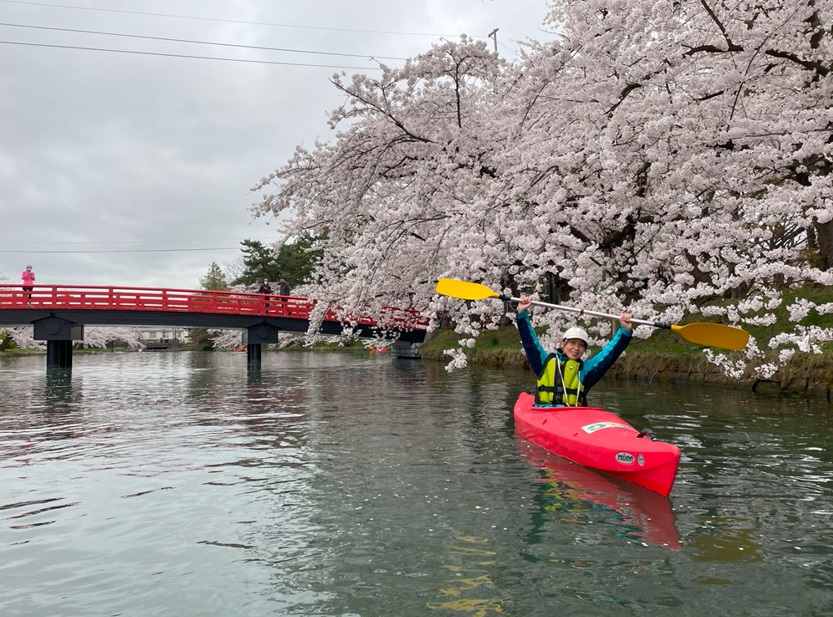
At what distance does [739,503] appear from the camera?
6.16m

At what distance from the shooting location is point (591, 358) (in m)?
8.80

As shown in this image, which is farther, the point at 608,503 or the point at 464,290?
the point at 464,290

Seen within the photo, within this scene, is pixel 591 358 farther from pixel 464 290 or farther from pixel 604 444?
pixel 464 290

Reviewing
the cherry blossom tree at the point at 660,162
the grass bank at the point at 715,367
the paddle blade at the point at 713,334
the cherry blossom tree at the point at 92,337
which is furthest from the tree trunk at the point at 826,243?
the cherry blossom tree at the point at 92,337

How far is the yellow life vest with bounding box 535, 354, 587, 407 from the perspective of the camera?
8648mm

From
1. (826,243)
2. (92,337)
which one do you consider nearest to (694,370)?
(826,243)

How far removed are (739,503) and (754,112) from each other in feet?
25.1

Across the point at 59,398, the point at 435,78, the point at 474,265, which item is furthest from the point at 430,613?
the point at 59,398

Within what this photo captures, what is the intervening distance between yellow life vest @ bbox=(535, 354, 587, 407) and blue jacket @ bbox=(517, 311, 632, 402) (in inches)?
3.0

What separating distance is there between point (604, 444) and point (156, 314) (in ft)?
75.6

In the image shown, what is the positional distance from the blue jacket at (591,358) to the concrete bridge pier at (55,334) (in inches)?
880

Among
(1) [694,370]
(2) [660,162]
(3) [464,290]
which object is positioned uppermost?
(2) [660,162]

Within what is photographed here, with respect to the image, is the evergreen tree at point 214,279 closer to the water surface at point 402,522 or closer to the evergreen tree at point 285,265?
the evergreen tree at point 285,265

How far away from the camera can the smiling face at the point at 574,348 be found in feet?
28.3
